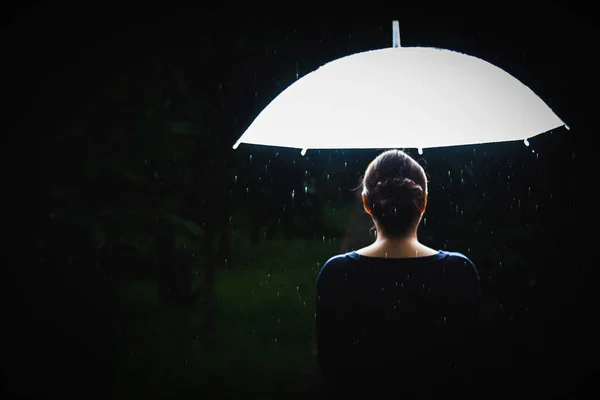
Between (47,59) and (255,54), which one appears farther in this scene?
(255,54)

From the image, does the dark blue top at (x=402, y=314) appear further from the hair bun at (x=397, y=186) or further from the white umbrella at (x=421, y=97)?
the white umbrella at (x=421, y=97)

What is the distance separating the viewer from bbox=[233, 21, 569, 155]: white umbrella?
2.59 m

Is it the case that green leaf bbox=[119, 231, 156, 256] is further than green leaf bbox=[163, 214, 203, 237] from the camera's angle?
No

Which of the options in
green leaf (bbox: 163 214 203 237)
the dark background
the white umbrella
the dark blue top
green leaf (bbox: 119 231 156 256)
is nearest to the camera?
the dark blue top

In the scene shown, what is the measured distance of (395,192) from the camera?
2.03 m

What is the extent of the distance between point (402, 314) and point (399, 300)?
6cm

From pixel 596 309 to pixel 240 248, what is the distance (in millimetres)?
4330

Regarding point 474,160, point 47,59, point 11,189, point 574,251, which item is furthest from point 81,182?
point 574,251

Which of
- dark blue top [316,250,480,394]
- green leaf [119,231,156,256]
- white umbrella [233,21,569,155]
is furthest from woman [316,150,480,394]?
green leaf [119,231,156,256]

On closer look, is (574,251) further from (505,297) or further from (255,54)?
(255,54)

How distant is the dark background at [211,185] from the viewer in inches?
135

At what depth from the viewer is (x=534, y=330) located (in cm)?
482

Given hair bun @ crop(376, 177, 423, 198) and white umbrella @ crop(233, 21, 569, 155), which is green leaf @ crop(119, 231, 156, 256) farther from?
hair bun @ crop(376, 177, 423, 198)

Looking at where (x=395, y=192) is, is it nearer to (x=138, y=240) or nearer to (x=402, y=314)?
(x=402, y=314)
